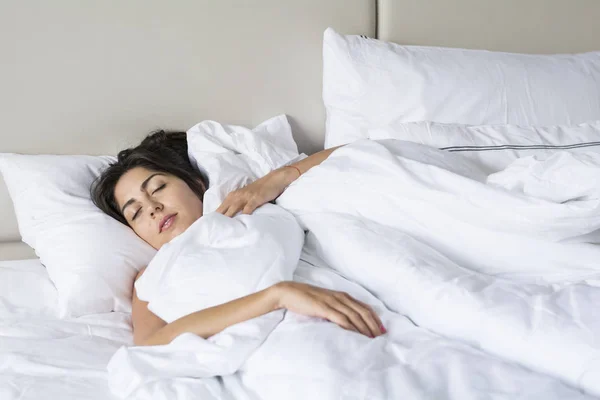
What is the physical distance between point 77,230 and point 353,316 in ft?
2.50

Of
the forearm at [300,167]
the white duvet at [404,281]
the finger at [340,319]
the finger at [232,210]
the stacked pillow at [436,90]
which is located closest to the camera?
the white duvet at [404,281]

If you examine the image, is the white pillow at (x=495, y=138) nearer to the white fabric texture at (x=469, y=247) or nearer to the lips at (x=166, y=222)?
the white fabric texture at (x=469, y=247)

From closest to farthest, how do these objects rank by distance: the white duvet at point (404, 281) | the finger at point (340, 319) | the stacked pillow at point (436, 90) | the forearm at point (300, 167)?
the white duvet at point (404, 281), the finger at point (340, 319), the forearm at point (300, 167), the stacked pillow at point (436, 90)

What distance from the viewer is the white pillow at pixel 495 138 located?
1.51m

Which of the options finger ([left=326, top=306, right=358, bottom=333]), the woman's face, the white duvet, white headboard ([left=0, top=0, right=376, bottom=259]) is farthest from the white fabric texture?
white headboard ([left=0, top=0, right=376, bottom=259])

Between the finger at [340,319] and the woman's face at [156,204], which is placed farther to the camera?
the woman's face at [156,204]

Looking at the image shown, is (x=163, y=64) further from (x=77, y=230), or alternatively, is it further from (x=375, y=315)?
(x=375, y=315)

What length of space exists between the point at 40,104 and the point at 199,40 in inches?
17.2

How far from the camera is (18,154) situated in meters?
1.68

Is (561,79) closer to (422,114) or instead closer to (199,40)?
(422,114)

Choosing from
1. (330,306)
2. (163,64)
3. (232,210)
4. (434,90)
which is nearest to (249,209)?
(232,210)

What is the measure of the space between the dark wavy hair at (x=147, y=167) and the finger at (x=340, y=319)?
66 cm

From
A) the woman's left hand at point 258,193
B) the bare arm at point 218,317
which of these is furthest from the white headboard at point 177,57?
the bare arm at point 218,317

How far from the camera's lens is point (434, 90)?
179 centimetres
